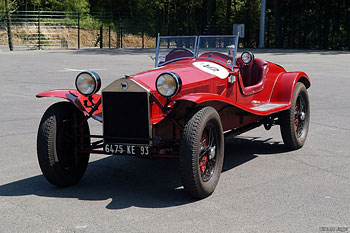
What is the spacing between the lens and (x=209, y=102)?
17.8ft

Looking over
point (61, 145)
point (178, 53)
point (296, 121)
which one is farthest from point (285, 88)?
point (61, 145)

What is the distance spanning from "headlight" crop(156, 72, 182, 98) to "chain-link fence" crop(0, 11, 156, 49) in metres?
32.4

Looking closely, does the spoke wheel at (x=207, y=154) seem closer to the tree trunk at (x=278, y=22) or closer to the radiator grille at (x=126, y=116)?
the radiator grille at (x=126, y=116)

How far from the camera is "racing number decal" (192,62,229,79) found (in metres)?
6.07

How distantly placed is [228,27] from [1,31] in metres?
19.7

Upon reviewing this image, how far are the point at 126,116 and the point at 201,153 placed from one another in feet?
2.71

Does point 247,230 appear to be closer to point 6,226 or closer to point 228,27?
point 6,226

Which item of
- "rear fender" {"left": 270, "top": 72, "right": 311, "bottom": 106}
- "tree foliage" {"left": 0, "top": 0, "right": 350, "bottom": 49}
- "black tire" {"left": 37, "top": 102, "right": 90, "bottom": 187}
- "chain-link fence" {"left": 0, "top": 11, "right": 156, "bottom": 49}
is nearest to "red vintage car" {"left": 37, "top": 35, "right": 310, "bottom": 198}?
"black tire" {"left": 37, "top": 102, "right": 90, "bottom": 187}

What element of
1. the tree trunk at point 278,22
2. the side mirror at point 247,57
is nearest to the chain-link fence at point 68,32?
the tree trunk at point 278,22

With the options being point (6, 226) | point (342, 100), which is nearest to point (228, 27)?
point (342, 100)

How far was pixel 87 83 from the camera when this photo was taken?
5422 millimetres

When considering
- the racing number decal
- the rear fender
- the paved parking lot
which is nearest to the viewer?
the paved parking lot

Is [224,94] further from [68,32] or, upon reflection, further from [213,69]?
[68,32]

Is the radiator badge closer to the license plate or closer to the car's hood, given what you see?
the car's hood
